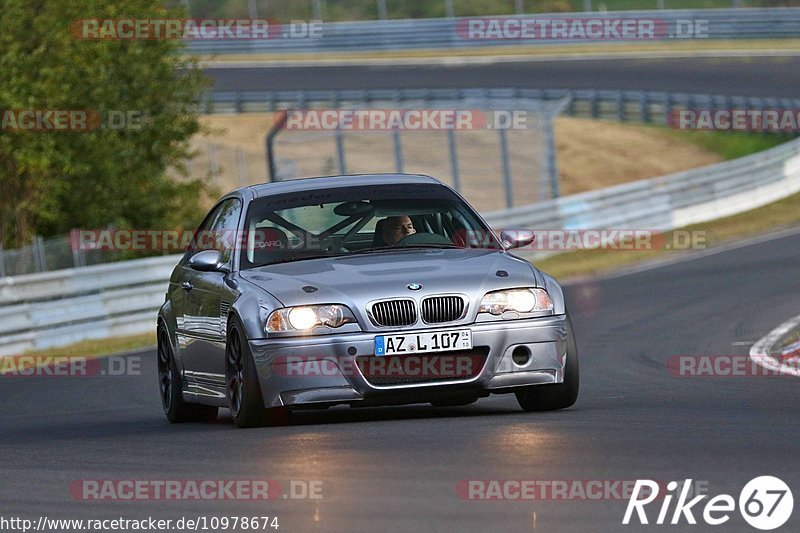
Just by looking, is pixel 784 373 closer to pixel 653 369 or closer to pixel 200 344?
pixel 653 369

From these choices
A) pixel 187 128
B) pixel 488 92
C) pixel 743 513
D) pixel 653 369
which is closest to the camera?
pixel 743 513

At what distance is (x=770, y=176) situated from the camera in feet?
109

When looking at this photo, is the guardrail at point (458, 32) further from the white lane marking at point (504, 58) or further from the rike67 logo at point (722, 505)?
the rike67 logo at point (722, 505)

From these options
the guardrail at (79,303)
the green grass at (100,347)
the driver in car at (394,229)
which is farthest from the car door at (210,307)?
the guardrail at (79,303)

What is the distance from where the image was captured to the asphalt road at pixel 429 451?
667cm

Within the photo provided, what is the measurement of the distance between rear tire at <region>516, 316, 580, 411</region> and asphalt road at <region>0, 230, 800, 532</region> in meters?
0.11

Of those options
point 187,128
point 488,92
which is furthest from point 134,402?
point 488,92

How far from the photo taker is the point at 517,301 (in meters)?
9.74

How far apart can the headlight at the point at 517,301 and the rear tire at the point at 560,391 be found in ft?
0.73

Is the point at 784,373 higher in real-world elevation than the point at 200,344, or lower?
lower

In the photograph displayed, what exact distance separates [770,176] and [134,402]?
21.8 m

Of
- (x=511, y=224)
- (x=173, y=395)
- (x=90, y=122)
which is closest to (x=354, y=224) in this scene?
(x=173, y=395)

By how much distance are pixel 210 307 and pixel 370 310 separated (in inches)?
62.8

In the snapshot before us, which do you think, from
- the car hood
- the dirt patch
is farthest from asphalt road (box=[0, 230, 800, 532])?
the dirt patch
